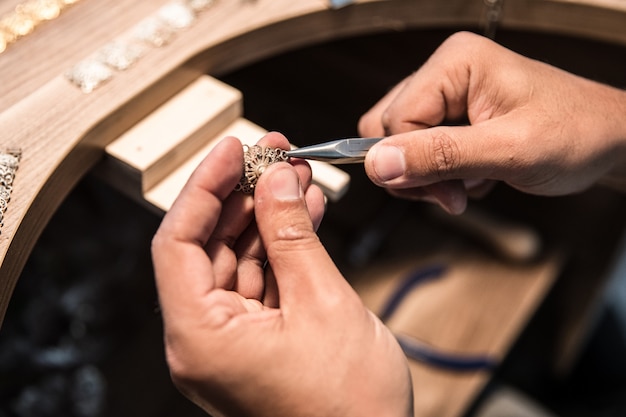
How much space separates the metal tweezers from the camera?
1.68 feet

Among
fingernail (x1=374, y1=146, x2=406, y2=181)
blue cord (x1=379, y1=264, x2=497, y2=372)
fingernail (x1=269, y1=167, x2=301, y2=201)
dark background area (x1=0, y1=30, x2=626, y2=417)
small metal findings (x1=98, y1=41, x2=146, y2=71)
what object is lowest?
blue cord (x1=379, y1=264, x2=497, y2=372)

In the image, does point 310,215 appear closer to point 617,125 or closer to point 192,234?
point 192,234

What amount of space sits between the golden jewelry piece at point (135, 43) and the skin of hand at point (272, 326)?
19 cm

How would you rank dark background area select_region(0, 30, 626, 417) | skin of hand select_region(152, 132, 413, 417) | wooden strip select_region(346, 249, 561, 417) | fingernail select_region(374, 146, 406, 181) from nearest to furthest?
skin of hand select_region(152, 132, 413, 417) → fingernail select_region(374, 146, 406, 181) → dark background area select_region(0, 30, 626, 417) → wooden strip select_region(346, 249, 561, 417)

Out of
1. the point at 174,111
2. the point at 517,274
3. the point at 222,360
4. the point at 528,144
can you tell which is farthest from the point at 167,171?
the point at 517,274

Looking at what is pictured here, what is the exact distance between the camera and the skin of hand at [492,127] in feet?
1.78

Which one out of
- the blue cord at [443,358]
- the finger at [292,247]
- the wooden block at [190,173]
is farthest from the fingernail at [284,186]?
the blue cord at [443,358]

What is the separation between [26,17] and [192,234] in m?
0.34

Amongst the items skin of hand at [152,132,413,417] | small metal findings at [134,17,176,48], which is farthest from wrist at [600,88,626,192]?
small metal findings at [134,17,176,48]

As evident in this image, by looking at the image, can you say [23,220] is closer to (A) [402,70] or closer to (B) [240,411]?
(B) [240,411]

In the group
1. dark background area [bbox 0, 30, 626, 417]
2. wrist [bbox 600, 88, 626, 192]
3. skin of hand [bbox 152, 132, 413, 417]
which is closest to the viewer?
skin of hand [bbox 152, 132, 413, 417]

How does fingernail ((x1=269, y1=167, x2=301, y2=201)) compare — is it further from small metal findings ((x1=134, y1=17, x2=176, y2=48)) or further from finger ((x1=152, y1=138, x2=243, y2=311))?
small metal findings ((x1=134, y1=17, x2=176, y2=48))

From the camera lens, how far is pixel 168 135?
0.58m

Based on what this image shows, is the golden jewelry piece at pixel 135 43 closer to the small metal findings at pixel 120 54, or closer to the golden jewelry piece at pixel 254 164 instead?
the small metal findings at pixel 120 54
